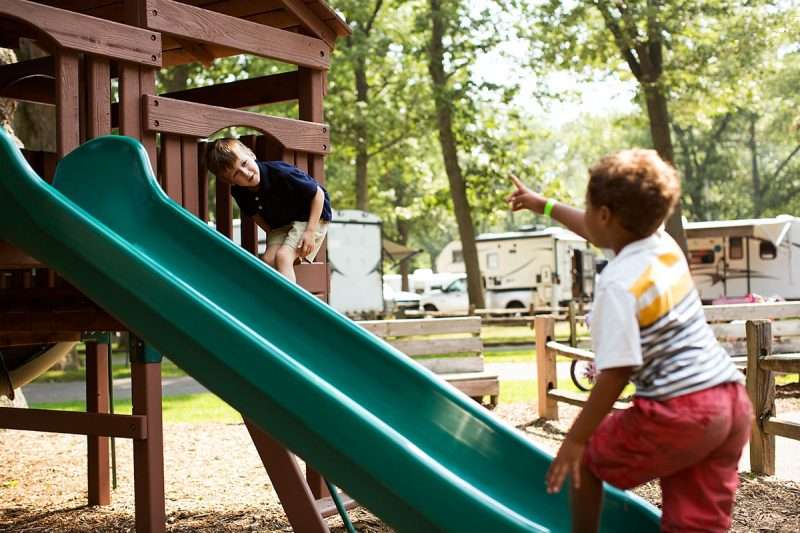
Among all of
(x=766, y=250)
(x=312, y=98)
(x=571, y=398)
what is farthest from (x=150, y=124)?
(x=766, y=250)

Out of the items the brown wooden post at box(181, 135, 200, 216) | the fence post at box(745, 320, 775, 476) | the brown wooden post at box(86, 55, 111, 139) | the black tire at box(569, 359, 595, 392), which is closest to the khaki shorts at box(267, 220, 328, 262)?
the brown wooden post at box(181, 135, 200, 216)

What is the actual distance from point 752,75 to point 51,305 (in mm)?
22107

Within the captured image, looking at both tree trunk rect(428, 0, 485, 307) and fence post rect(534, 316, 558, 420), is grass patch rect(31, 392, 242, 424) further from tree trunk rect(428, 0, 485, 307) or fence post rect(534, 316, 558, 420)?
tree trunk rect(428, 0, 485, 307)

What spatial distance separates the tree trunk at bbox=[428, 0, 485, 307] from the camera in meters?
27.6

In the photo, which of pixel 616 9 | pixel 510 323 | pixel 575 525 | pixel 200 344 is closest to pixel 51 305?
pixel 200 344

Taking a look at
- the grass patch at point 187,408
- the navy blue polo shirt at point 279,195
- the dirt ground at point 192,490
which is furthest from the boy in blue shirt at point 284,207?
the grass patch at point 187,408

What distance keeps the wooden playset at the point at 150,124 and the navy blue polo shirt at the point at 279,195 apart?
302 mm

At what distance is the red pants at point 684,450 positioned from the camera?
303 centimetres

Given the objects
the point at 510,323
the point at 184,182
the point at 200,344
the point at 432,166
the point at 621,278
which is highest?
the point at 432,166

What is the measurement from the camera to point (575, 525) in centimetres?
Answer: 322

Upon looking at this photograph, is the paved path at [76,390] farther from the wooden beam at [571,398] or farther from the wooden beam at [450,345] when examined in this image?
the wooden beam at [571,398]

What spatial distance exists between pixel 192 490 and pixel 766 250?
21191 millimetres

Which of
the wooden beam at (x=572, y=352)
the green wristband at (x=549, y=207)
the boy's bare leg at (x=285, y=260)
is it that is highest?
the green wristband at (x=549, y=207)

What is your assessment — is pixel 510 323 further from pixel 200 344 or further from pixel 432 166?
pixel 200 344
